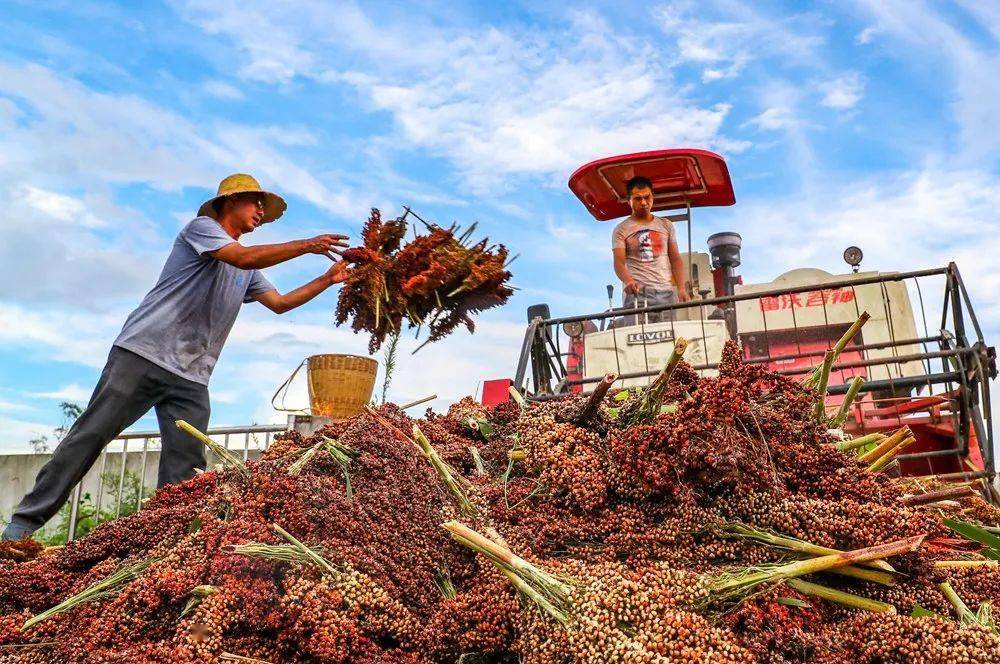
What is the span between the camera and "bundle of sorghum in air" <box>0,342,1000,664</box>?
1789mm

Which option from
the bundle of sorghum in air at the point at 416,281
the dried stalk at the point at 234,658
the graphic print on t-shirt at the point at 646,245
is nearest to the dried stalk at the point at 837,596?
the dried stalk at the point at 234,658

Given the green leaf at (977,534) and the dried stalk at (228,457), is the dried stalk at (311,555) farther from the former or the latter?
the green leaf at (977,534)

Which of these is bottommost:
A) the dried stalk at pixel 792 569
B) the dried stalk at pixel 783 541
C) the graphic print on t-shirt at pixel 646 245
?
the dried stalk at pixel 792 569

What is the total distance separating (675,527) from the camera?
2.03 meters

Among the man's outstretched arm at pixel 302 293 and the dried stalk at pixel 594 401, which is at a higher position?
the man's outstretched arm at pixel 302 293

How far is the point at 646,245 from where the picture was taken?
24.7ft

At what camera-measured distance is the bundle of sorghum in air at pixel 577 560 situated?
179 cm

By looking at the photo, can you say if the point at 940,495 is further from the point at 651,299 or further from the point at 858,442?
the point at 651,299

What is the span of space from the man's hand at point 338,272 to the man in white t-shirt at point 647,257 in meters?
3.51

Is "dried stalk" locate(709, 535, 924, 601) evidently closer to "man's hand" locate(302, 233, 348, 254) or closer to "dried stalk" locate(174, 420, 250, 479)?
"dried stalk" locate(174, 420, 250, 479)

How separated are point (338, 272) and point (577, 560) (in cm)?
257

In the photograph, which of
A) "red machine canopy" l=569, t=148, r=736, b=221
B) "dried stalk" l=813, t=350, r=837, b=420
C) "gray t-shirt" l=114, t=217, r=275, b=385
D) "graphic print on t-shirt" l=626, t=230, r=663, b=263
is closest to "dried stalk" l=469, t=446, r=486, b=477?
"dried stalk" l=813, t=350, r=837, b=420

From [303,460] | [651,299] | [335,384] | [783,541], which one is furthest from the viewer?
[651,299]

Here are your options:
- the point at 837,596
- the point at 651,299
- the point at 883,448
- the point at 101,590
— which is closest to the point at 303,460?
the point at 101,590
